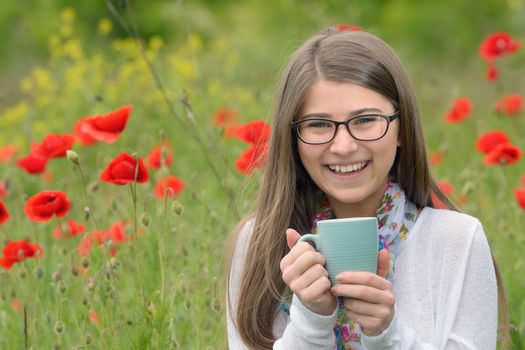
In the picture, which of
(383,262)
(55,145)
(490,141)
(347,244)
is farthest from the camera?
(490,141)

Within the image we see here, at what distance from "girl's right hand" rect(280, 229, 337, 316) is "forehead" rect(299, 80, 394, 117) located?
322mm

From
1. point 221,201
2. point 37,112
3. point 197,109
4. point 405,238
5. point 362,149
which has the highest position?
point 362,149

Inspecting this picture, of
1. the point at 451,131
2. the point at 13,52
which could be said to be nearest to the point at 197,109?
the point at 451,131

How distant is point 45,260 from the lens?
9.88 ft

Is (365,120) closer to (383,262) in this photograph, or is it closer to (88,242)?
(383,262)

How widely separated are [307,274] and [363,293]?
9 centimetres

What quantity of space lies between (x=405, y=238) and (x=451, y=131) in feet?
8.91

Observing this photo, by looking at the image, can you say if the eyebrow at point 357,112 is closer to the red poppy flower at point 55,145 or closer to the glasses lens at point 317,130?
the glasses lens at point 317,130

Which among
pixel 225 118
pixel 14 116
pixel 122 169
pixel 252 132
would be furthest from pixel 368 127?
pixel 14 116

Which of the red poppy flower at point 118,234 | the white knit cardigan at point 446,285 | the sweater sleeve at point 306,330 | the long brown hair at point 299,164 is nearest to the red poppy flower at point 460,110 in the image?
the red poppy flower at point 118,234

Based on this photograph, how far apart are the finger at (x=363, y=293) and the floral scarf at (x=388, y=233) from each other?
0.27m

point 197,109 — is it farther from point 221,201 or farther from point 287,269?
point 287,269

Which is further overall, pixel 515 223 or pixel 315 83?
pixel 515 223

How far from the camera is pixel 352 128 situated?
1.87m
